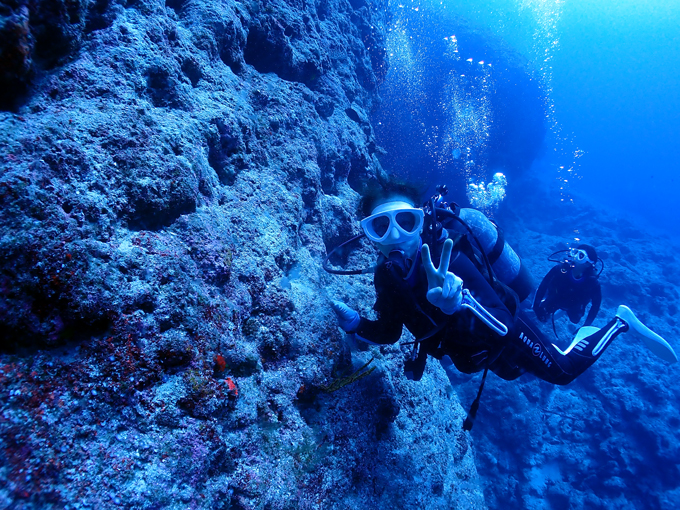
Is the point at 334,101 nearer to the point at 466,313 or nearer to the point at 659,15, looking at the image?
the point at 466,313

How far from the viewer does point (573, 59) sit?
2980 inches

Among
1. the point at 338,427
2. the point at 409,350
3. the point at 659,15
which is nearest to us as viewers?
the point at 338,427

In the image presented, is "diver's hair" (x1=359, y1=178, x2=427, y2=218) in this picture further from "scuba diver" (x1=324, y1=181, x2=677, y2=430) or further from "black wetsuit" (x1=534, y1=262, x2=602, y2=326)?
"black wetsuit" (x1=534, y1=262, x2=602, y2=326)

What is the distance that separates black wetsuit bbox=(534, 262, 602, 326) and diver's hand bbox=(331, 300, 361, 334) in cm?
654

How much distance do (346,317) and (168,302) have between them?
1607mm

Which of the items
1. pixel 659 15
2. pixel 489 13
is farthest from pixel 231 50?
pixel 659 15

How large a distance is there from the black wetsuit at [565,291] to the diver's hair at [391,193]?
604 centimetres

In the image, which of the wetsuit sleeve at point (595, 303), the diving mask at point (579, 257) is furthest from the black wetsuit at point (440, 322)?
the diving mask at point (579, 257)

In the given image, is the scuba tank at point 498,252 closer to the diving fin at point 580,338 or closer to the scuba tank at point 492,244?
the scuba tank at point 492,244

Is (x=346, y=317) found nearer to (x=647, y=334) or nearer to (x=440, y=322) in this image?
(x=440, y=322)

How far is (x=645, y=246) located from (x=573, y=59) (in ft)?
285

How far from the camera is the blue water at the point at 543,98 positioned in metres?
15.4

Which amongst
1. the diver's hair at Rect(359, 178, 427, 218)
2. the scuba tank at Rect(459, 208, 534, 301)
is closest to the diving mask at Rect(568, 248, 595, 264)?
the scuba tank at Rect(459, 208, 534, 301)

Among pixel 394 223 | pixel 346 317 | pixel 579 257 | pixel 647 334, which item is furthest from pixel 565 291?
pixel 346 317
